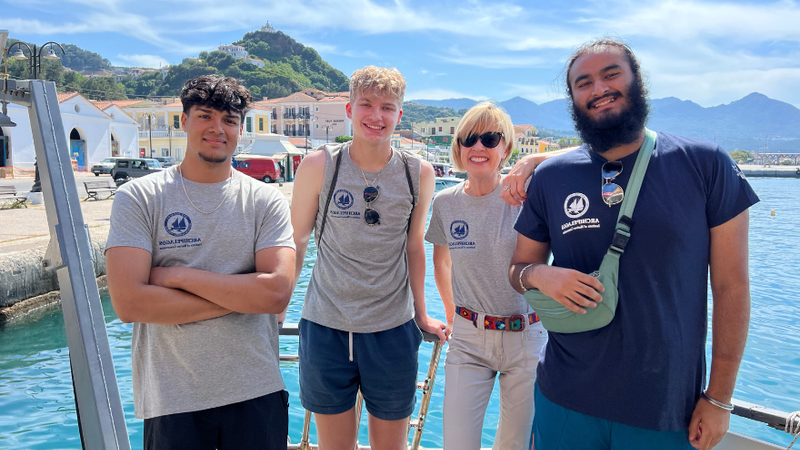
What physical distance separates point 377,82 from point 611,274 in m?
1.44

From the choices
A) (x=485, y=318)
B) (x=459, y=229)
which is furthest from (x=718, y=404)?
(x=459, y=229)

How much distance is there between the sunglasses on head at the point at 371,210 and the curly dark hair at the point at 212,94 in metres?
0.71

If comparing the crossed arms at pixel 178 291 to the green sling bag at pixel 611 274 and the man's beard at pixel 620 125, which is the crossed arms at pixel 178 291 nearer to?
the green sling bag at pixel 611 274

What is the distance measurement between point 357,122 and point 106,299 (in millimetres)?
9776

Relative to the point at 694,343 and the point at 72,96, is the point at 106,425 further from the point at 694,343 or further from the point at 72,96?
the point at 72,96

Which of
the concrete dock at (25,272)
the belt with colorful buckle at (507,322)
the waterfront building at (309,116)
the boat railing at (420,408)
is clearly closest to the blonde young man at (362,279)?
the boat railing at (420,408)

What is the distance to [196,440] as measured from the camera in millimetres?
2029

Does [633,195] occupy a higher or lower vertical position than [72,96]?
lower

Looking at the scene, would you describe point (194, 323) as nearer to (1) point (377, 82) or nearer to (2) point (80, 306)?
(2) point (80, 306)

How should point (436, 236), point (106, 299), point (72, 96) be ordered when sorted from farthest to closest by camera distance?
point (72, 96), point (106, 299), point (436, 236)

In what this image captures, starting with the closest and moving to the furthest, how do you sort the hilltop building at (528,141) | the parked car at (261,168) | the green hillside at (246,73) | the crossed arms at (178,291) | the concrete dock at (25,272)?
1. the crossed arms at (178,291)
2. the concrete dock at (25,272)
3. the parked car at (261,168)
4. the green hillside at (246,73)
5. the hilltop building at (528,141)

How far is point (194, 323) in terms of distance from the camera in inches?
80.6

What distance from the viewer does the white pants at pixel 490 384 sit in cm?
254

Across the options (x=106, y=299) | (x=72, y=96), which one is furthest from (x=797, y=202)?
(x=72, y=96)
